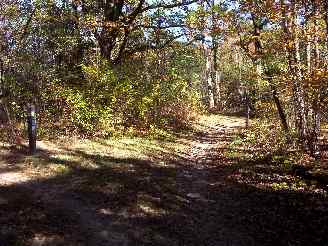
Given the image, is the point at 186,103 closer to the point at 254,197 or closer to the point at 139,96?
the point at 139,96

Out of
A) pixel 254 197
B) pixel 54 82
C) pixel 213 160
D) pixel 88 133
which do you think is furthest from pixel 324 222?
pixel 54 82

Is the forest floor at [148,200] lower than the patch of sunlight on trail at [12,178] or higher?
lower

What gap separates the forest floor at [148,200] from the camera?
32.7 feet

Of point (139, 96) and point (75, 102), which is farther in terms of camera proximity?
point (139, 96)

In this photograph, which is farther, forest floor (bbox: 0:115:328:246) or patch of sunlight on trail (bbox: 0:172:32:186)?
patch of sunlight on trail (bbox: 0:172:32:186)

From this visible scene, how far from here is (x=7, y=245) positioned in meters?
8.96

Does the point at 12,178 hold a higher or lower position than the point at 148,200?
higher

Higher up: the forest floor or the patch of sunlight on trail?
the patch of sunlight on trail

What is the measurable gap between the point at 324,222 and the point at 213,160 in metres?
8.71

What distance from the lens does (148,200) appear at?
12.5m

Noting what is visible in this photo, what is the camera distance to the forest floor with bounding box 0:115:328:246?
9.98 m

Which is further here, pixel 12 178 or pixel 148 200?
pixel 12 178

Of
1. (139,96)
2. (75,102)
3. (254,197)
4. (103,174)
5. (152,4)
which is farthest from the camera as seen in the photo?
(152,4)

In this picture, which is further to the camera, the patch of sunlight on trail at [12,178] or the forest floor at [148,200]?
the patch of sunlight on trail at [12,178]
